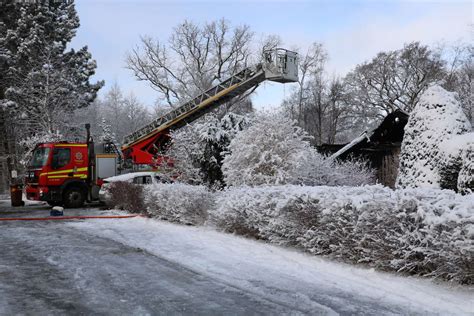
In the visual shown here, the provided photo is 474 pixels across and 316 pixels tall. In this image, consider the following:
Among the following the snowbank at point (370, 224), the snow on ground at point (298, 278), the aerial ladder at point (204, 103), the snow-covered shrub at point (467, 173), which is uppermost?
the aerial ladder at point (204, 103)

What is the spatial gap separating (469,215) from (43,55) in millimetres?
28878

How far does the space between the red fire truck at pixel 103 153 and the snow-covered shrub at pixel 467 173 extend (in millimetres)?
10451

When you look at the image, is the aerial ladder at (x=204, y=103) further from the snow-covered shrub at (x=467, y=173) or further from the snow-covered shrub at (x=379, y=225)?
the snow-covered shrub at (x=467, y=173)

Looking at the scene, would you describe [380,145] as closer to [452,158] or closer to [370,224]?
[452,158]

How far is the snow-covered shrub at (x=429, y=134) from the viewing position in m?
8.86

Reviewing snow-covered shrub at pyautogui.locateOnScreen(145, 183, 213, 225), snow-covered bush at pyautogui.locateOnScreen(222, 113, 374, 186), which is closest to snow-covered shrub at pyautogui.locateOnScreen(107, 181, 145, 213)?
snow-covered shrub at pyautogui.locateOnScreen(145, 183, 213, 225)

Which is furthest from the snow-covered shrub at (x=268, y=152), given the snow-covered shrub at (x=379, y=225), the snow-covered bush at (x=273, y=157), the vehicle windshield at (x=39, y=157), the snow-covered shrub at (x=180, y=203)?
the vehicle windshield at (x=39, y=157)

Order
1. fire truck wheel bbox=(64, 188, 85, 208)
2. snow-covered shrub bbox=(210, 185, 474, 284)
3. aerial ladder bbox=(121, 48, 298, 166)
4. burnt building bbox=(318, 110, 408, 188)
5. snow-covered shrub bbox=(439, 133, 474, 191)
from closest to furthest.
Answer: snow-covered shrub bbox=(210, 185, 474, 284)
snow-covered shrub bbox=(439, 133, 474, 191)
fire truck wheel bbox=(64, 188, 85, 208)
aerial ladder bbox=(121, 48, 298, 166)
burnt building bbox=(318, 110, 408, 188)

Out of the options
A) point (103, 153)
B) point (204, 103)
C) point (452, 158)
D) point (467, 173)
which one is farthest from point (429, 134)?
point (103, 153)

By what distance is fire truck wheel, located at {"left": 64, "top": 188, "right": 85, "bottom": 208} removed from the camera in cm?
1703

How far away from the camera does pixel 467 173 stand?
7574mm

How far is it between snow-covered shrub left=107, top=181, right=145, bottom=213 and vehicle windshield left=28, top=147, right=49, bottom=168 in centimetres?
277

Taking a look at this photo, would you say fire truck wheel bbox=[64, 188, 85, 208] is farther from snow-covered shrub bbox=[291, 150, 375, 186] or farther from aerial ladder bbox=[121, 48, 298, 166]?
snow-covered shrub bbox=[291, 150, 375, 186]

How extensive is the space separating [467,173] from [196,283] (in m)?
5.04
